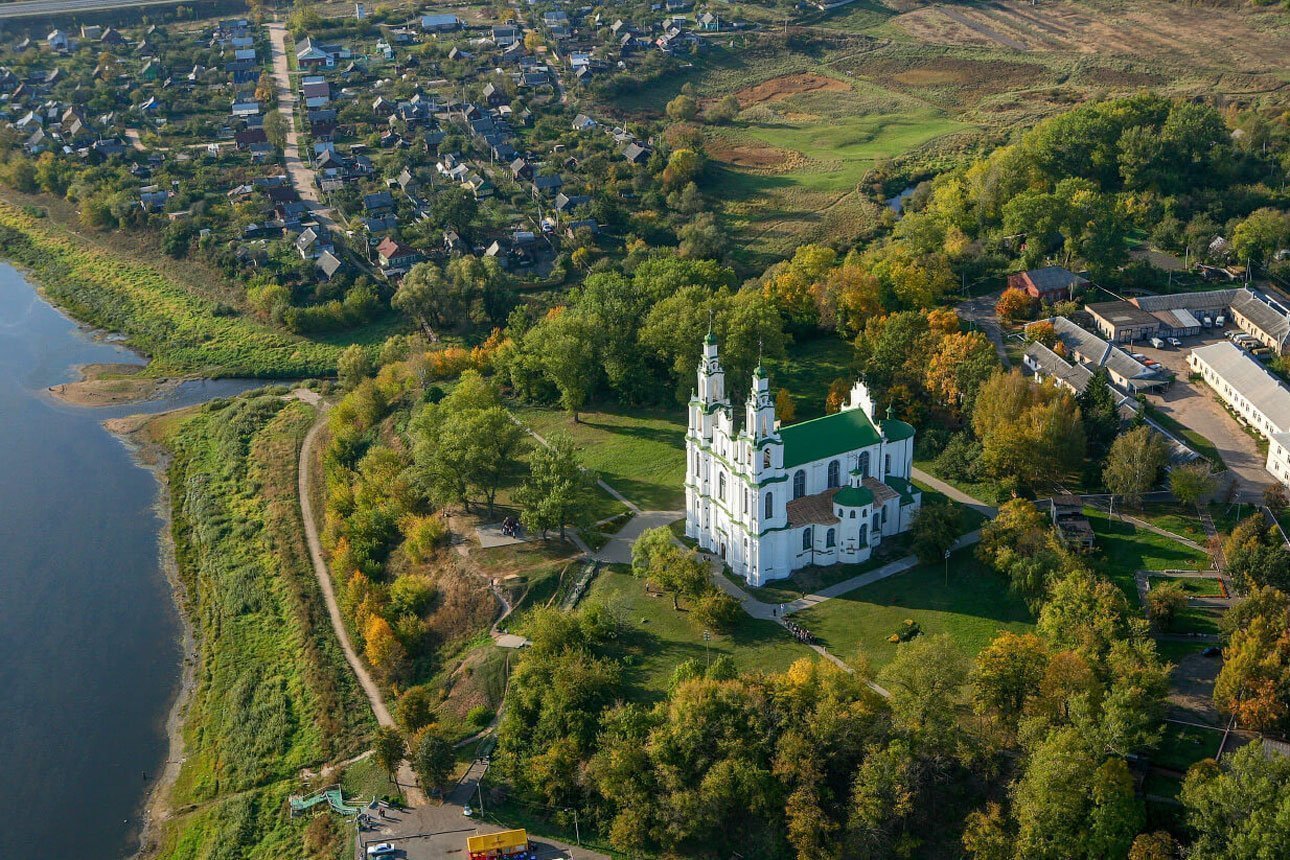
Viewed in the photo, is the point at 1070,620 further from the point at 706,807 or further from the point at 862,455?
the point at 706,807

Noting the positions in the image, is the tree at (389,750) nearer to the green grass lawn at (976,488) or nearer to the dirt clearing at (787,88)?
the green grass lawn at (976,488)

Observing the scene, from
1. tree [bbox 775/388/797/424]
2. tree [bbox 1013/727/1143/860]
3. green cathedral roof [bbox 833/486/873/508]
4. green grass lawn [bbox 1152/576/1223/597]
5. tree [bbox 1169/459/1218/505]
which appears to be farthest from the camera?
tree [bbox 775/388/797/424]

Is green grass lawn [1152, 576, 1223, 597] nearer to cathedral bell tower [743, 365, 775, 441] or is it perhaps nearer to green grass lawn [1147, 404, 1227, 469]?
green grass lawn [1147, 404, 1227, 469]

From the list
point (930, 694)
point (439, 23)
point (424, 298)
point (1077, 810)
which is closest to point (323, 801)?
point (930, 694)

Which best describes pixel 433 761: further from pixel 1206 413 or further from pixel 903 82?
pixel 903 82

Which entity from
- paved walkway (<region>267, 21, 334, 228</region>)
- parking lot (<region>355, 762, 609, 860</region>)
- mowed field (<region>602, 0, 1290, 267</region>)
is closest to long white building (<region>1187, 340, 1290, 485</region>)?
mowed field (<region>602, 0, 1290, 267</region>)

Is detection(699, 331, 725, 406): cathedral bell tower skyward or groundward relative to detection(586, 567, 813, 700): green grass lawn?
skyward
